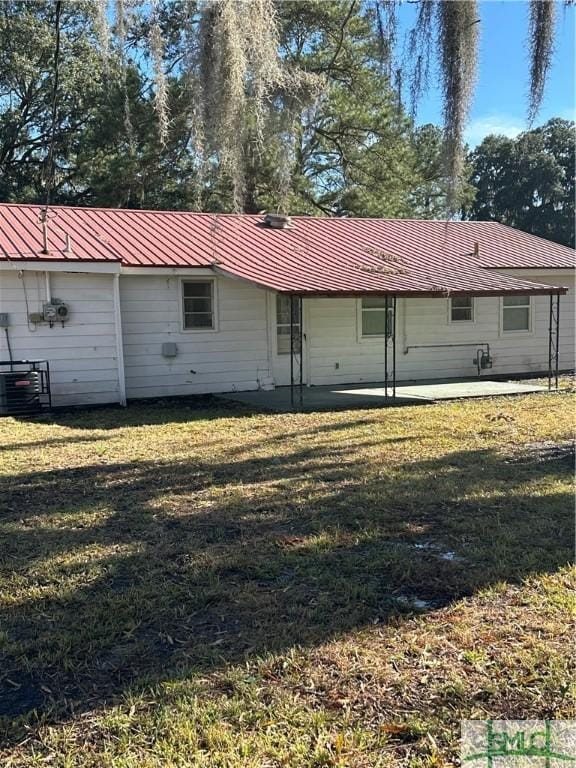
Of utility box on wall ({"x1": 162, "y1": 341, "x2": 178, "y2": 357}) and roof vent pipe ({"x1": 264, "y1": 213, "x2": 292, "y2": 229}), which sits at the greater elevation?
roof vent pipe ({"x1": 264, "y1": 213, "x2": 292, "y2": 229})

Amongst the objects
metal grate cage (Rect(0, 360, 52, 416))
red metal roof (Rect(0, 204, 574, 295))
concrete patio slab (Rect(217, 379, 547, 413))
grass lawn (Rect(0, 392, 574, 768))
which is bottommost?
grass lawn (Rect(0, 392, 574, 768))

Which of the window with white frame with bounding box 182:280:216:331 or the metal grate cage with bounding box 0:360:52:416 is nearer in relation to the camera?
the metal grate cage with bounding box 0:360:52:416

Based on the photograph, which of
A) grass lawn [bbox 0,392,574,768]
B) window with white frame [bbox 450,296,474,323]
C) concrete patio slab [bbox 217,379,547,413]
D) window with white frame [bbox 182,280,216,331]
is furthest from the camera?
window with white frame [bbox 450,296,474,323]

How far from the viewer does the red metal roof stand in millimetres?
10859

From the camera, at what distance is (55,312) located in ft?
34.2

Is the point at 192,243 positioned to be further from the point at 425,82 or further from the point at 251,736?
the point at 251,736

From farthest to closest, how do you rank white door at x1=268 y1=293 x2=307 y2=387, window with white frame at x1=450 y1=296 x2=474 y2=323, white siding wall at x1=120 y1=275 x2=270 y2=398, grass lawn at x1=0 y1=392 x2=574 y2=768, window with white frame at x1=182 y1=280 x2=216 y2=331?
window with white frame at x1=450 y1=296 x2=474 y2=323, white door at x1=268 y1=293 x2=307 y2=387, window with white frame at x1=182 y1=280 x2=216 y2=331, white siding wall at x1=120 y1=275 x2=270 y2=398, grass lawn at x1=0 y1=392 x2=574 y2=768

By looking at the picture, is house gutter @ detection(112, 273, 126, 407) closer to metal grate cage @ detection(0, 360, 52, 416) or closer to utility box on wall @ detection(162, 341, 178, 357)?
utility box on wall @ detection(162, 341, 178, 357)

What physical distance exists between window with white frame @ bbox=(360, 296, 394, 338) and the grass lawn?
733 cm

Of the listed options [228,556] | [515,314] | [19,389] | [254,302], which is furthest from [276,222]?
[228,556]

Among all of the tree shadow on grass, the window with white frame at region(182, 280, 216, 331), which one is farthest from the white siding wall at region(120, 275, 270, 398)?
the tree shadow on grass

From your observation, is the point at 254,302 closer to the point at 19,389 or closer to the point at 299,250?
the point at 299,250

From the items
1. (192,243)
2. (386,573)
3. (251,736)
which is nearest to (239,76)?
(386,573)
